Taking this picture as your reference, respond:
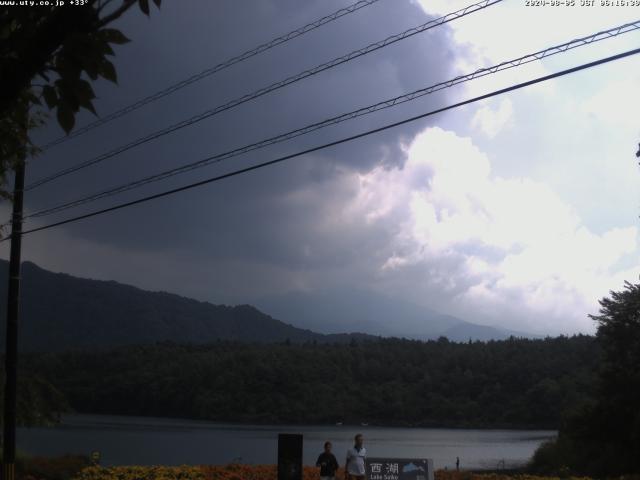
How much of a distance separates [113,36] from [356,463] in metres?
15.0

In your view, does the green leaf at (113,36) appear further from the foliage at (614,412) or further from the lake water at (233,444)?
the lake water at (233,444)

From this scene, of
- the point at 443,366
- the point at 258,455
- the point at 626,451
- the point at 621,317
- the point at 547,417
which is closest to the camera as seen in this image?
the point at 626,451

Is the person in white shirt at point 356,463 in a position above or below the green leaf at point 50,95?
below

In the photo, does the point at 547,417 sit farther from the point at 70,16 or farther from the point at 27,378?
the point at 70,16

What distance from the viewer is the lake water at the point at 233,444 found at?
164ft

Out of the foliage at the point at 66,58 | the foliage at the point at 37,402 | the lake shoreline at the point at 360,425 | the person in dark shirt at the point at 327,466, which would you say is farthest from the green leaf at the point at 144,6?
the lake shoreline at the point at 360,425

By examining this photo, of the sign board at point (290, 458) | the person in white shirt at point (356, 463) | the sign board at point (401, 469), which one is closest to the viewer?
the sign board at point (290, 458)

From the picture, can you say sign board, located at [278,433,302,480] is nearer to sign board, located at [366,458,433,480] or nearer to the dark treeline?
sign board, located at [366,458,433,480]

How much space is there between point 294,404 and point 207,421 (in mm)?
13539

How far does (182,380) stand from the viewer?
111m

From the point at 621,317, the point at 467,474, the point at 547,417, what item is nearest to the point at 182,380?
the point at 547,417

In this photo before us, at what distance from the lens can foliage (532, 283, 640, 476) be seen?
35844 millimetres

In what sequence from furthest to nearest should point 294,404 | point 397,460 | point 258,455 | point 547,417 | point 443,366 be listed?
point 443,366, point 294,404, point 547,417, point 258,455, point 397,460

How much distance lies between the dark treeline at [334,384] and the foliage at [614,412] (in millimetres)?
54840
